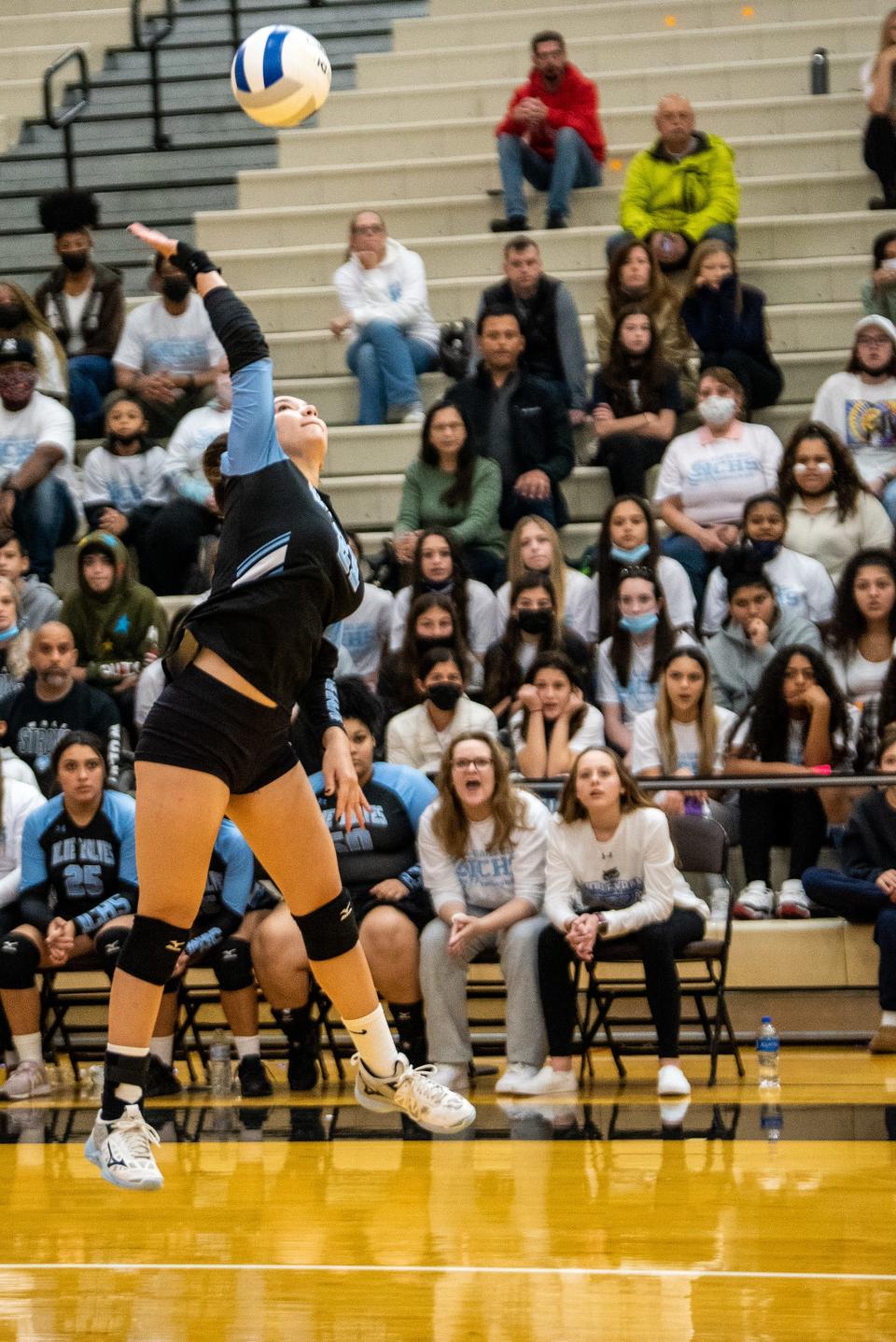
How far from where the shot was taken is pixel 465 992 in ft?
26.1

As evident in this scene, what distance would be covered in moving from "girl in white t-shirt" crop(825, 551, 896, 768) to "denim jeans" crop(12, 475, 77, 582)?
13.8 feet

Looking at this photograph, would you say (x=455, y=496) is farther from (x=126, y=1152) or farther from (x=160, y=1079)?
(x=126, y=1152)

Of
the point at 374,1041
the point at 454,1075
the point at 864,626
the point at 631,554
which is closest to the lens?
the point at 374,1041

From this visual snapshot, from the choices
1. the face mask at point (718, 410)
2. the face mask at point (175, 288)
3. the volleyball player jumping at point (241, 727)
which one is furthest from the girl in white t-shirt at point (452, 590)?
the volleyball player jumping at point (241, 727)

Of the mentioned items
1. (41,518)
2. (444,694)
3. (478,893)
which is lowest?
(478,893)

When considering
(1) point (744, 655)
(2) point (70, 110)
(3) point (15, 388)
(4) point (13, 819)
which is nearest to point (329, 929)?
(4) point (13, 819)

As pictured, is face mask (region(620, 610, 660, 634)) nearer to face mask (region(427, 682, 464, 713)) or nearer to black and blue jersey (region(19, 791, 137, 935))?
face mask (region(427, 682, 464, 713))

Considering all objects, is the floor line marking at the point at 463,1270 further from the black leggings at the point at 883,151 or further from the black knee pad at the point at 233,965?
the black leggings at the point at 883,151

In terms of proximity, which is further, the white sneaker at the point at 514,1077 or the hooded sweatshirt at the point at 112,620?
the hooded sweatshirt at the point at 112,620

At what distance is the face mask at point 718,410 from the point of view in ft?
33.3

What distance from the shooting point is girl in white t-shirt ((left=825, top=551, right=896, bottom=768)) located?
29.4 ft

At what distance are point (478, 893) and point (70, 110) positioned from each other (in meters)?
8.47

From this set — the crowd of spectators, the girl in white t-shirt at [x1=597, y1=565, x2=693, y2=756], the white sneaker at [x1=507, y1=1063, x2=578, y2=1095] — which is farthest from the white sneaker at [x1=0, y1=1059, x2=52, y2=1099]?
the girl in white t-shirt at [x1=597, y1=565, x2=693, y2=756]

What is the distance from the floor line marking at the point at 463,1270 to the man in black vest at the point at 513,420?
5572 millimetres
